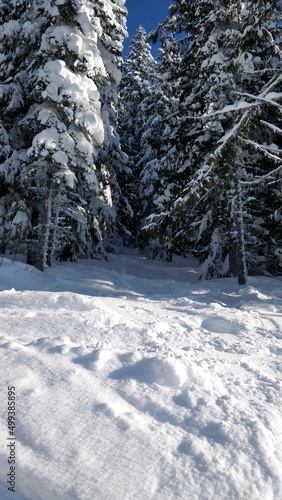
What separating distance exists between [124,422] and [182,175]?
999 cm

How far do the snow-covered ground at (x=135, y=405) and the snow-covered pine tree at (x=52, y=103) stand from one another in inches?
236

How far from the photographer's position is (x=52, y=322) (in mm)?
4742

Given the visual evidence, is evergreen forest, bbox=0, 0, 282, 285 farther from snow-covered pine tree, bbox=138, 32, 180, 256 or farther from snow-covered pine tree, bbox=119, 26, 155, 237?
snow-covered pine tree, bbox=119, 26, 155, 237

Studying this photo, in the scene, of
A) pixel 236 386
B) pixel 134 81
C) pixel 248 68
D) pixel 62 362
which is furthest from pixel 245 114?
pixel 134 81

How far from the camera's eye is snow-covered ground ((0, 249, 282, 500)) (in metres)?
2.54

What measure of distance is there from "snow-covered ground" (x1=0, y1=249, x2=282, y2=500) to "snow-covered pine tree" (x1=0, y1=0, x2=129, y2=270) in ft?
19.7

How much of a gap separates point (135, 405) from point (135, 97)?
29250 mm

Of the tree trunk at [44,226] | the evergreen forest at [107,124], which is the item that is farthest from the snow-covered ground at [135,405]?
the tree trunk at [44,226]

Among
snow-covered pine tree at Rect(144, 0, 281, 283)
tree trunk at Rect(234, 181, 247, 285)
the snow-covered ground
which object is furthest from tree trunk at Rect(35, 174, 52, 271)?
tree trunk at Rect(234, 181, 247, 285)

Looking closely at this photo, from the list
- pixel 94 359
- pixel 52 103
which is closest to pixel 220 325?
pixel 94 359

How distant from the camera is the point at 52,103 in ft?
35.4

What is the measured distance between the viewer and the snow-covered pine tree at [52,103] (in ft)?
34.5

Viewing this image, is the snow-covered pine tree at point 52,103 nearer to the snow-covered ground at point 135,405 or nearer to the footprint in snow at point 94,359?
the snow-covered ground at point 135,405

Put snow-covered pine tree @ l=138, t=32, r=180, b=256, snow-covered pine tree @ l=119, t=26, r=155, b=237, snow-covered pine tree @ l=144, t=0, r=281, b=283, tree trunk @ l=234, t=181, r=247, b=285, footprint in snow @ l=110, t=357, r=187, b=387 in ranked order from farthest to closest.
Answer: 1. snow-covered pine tree @ l=119, t=26, r=155, b=237
2. snow-covered pine tree @ l=138, t=32, r=180, b=256
3. tree trunk @ l=234, t=181, r=247, b=285
4. snow-covered pine tree @ l=144, t=0, r=281, b=283
5. footprint in snow @ l=110, t=357, r=187, b=387
